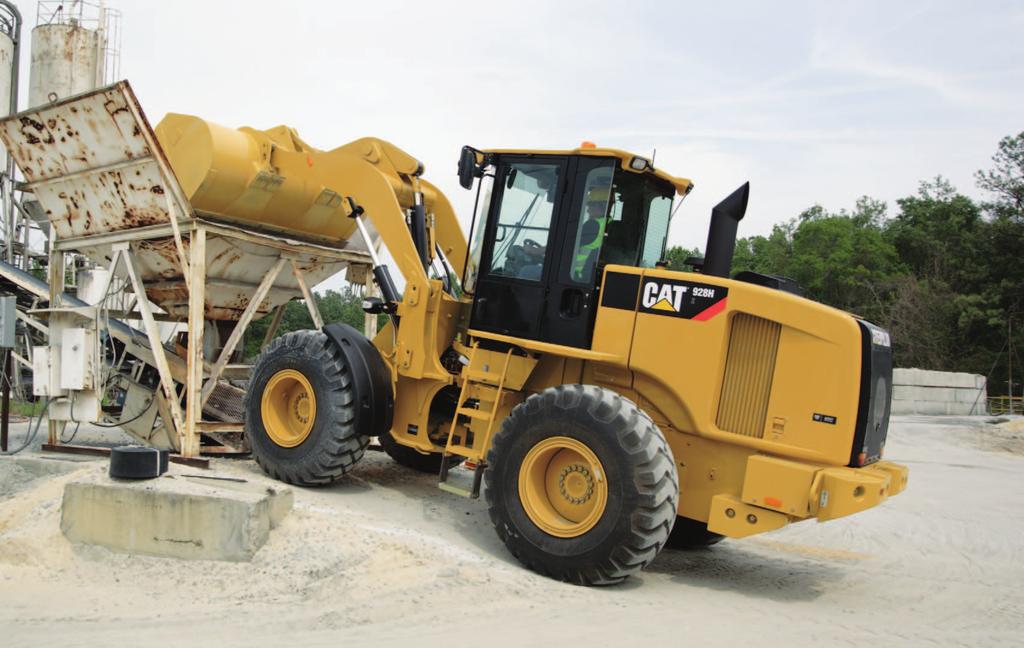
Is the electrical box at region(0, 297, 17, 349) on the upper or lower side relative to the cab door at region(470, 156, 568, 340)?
lower

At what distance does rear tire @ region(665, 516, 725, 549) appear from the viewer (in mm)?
7250

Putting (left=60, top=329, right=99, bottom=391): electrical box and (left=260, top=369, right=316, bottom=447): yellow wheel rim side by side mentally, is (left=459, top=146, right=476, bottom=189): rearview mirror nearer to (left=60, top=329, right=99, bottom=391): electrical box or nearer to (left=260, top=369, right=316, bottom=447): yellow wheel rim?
(left=260, top=369, right=316, bottom=447): yellow wheel rim

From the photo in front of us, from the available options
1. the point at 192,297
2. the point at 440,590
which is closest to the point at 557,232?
the point at 440,590

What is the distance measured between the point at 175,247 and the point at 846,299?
40165 millimetres

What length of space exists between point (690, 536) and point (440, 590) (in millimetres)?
2818

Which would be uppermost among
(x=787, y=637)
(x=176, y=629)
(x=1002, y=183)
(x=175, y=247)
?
(x=1002, y=183)

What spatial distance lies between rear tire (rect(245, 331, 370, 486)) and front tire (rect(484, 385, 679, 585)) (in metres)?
1.66

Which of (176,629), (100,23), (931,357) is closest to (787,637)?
(176,629)

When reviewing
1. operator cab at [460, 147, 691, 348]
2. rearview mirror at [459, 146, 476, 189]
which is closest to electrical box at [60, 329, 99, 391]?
operator cab at [460, 147, 691, 348]

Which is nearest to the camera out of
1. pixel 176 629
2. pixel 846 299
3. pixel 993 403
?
pixel 176 629

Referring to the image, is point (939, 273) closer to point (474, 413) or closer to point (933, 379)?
point (933, 379)

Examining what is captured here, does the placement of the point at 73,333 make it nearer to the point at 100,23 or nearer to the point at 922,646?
the point at 922,646

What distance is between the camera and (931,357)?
3647cm

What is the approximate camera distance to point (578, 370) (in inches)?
264
